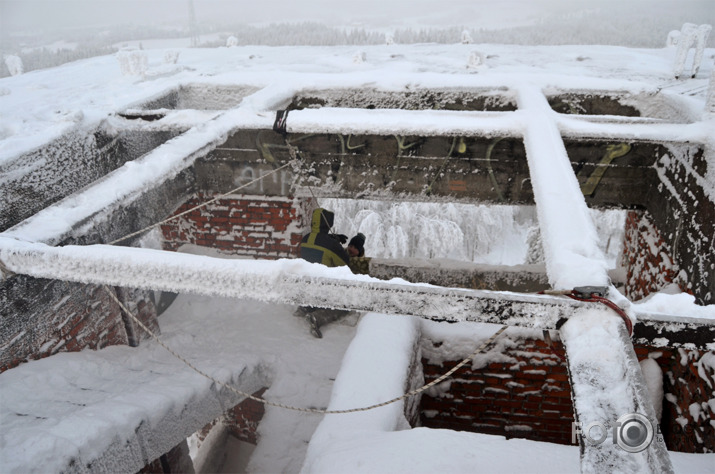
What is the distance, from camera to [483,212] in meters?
18.0

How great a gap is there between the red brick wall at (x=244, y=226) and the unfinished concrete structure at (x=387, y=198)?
3cm

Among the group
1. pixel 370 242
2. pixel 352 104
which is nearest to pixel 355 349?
pixel 352 104

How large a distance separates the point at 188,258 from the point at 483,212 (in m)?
17.3

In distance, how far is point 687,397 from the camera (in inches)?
119

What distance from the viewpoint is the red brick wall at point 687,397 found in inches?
108

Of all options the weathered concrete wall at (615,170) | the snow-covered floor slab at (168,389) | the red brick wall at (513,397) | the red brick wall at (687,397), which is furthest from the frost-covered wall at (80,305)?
the red brick wall at (687,397)

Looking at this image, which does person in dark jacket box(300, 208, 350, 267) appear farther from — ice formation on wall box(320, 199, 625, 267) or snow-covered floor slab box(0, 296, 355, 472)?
ice formation on wall box(320, 199, 625, 267)

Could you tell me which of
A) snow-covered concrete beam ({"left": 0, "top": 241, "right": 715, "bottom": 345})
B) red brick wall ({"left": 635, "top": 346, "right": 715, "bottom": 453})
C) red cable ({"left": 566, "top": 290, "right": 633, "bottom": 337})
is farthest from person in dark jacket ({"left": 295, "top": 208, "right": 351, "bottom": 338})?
red cable ({"left": 566, "top": 290, "right": 633, "bottom": 337})

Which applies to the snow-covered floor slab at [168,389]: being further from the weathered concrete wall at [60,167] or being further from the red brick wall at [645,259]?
the red brick wall at [645,259]

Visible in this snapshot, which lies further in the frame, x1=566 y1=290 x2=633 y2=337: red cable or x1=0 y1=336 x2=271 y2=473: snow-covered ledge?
x1=0 y1=336 x2=271 y2=473: snow-covered ledge

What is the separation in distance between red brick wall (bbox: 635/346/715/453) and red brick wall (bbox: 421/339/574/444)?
2.25 ft

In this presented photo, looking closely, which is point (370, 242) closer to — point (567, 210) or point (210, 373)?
point (210, 373)

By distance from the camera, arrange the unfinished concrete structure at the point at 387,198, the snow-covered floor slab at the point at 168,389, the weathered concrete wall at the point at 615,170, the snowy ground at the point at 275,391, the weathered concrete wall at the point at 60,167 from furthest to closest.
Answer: the weathered concrete wall at the point at 615,170
the weathered concrete wall at the point at 60,167
the snow-covered floor slab at the point at 168,389
the snowy ground at the point at 275,391
the unfinished concrete structure at the point at 387,198

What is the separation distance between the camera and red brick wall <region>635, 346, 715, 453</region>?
273 centimetres
